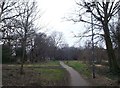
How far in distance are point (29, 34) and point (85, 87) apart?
14.3m

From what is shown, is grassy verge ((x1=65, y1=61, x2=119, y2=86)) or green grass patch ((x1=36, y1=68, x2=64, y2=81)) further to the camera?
green grass patch ((x1=36, y1=68, x2=64, y2=81))

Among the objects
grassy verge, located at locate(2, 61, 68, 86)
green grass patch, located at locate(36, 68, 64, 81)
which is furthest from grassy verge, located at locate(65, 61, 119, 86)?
green grass patch, located at locate(36, 68, 64, 81)

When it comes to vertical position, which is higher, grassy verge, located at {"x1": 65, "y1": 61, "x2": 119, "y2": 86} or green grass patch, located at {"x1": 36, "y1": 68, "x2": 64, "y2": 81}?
green grass patch, located at {"x1": 36, "y1": 68, "x2": 64, "y2": 81}

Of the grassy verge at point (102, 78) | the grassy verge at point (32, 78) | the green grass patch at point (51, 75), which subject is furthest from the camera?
the green grass patch at point (51, 75)

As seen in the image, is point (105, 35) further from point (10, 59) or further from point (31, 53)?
point (31, 53)

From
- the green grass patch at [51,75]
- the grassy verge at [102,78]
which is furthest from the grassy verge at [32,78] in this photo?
the grassy verge at [102,78]

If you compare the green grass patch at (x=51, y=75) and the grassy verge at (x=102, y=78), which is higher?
the green grass patch at (x=51, y=75)

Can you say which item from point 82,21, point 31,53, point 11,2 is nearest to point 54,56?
point 31,53

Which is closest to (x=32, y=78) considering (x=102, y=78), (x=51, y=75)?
(x=51, y=75)

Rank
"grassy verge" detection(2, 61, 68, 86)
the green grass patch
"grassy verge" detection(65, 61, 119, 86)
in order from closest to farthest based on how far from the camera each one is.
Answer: "grassy verge" detection(2, 61, 68, 86) → "grassy verge" detection(65, 61, 119, 86) → the green grass patch

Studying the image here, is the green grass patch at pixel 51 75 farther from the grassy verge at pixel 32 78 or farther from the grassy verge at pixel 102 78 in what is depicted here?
the grassy verge at pixel 102 78

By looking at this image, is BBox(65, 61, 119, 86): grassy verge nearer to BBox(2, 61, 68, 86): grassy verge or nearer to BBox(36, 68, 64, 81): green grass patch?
BBox(2, 61, 68, 86): grassy verge

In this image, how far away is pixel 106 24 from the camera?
32.7 m

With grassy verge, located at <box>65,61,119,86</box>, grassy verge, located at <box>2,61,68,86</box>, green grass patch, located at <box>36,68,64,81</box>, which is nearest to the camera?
grassy verge, located at <box>2,61,68,86</box>
